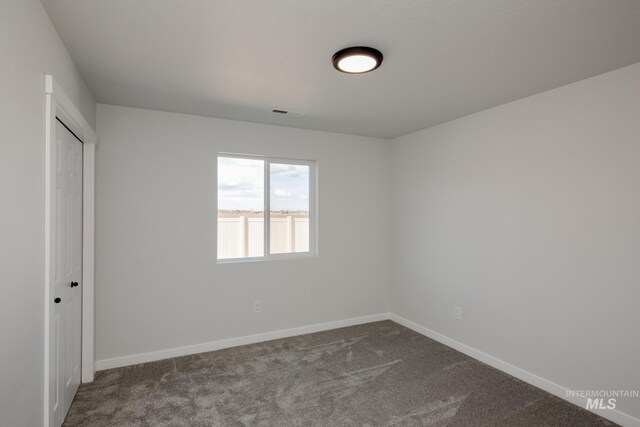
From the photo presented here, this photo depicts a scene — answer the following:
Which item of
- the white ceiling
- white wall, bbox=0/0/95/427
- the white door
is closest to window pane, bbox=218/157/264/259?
the white ceiling

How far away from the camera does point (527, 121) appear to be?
298cm

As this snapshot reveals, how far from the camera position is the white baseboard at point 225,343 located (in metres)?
3.22

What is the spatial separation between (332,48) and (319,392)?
2.62 m

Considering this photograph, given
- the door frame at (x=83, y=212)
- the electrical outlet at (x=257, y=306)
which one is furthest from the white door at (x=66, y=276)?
the electrical outlet at (x=257, y=306)

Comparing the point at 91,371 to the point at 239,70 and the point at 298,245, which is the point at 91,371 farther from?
the point at 239,70

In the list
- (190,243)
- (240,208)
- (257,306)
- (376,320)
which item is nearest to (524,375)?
(376,320)

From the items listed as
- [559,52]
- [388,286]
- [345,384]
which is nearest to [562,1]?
[559,52]

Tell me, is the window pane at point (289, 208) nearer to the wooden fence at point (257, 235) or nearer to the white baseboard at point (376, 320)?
the wooden fence at point (257, 235)

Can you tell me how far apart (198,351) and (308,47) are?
3.12 meters

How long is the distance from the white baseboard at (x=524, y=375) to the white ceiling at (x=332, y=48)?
2.45m

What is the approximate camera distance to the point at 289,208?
4.23 meters

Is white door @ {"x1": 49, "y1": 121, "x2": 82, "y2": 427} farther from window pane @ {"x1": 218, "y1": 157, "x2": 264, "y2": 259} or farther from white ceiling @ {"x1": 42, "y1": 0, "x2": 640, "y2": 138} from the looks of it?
window pane @ {"x1": 218, "y1": 157, "x2": 264, "y2": 259}

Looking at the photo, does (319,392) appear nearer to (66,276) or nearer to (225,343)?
(225,343)

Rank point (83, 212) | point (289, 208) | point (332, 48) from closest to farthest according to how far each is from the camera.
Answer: point (332, 48)
point (83, 212)
point (289, 208)
